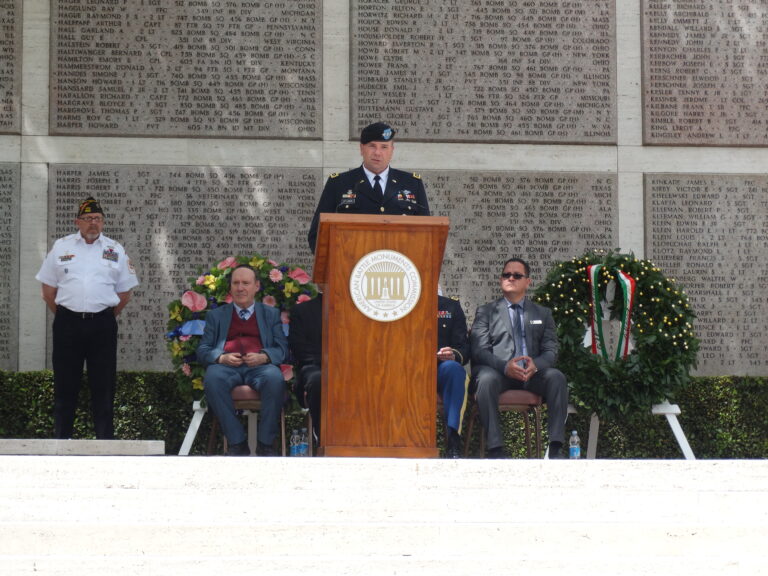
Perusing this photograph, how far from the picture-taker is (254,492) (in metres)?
4.62

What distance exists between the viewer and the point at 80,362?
28.3 feet

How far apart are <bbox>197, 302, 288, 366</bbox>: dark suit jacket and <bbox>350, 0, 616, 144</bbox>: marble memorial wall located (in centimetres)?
290

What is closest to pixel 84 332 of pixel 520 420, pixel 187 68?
pixel 187 68

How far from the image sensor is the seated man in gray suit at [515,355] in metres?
7.77

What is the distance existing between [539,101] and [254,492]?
22.1 feet

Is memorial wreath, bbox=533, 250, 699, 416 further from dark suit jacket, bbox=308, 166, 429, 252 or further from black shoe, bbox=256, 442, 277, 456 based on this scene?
black shoe, bbox=256, 442, 277, 456

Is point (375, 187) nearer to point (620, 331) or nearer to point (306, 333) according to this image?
point (306, 333)

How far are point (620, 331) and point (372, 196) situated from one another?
7.01 ft

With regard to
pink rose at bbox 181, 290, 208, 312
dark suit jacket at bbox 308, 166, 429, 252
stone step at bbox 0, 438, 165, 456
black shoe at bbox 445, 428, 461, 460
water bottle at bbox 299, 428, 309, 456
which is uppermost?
dark suit jacket at bbox 308, 166, 429, 252

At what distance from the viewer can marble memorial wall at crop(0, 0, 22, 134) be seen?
1028 cm

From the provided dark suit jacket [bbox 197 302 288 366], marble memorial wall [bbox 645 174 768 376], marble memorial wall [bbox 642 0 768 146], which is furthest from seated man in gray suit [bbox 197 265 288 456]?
marble memorial wall [bbox 642 0 768 146]

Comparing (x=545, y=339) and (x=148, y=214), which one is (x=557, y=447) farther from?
(x=148, y=214)

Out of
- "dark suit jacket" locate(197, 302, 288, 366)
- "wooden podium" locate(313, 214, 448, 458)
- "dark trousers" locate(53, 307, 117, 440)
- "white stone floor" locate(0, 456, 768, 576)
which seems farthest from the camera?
"dark trousers" locate(53, 307, 117, 440)

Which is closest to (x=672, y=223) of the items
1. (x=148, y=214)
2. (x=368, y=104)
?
(x=368, y=104)
